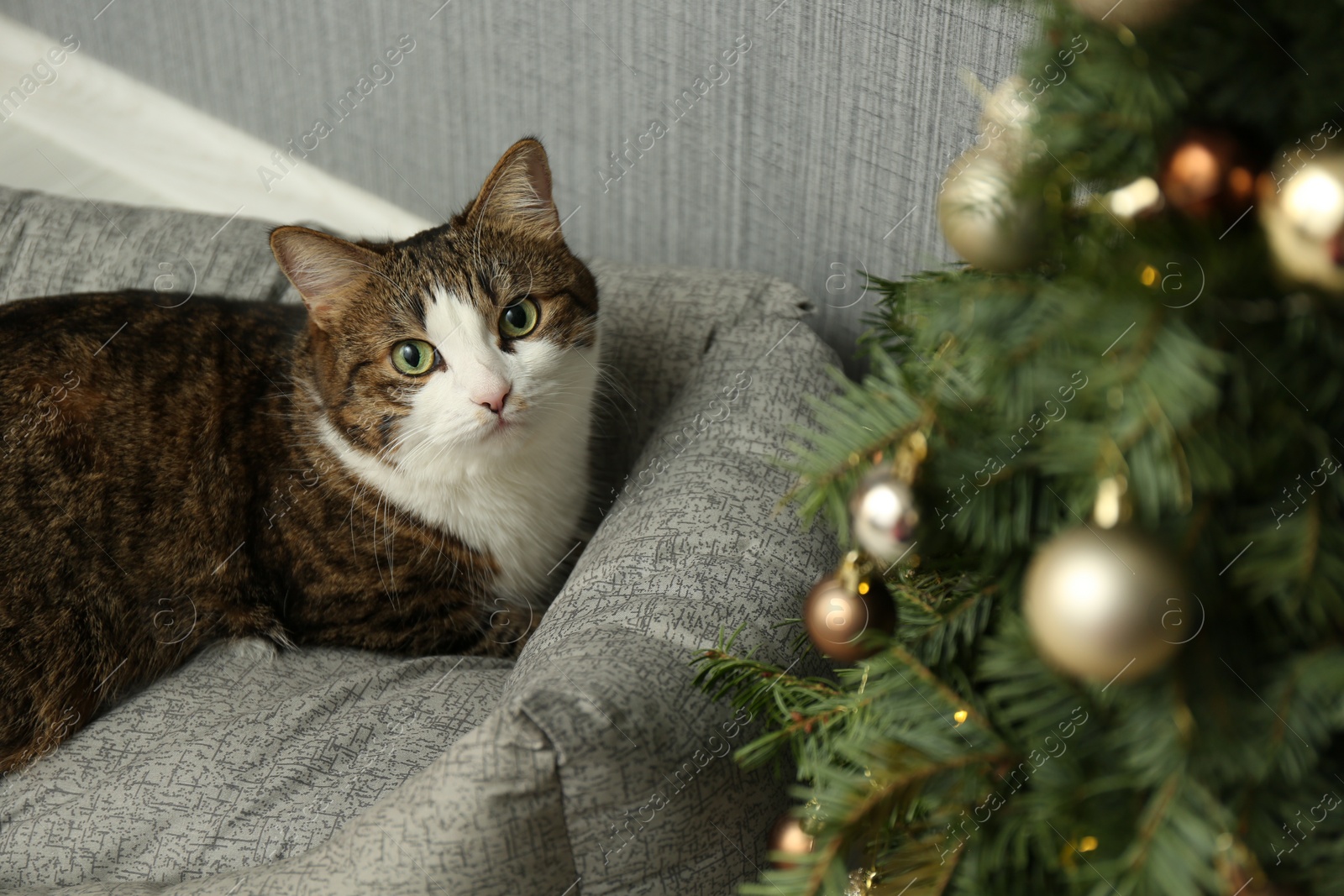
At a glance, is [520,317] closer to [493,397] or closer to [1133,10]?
[493,397]

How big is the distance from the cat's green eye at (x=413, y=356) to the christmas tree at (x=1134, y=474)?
0.70 m

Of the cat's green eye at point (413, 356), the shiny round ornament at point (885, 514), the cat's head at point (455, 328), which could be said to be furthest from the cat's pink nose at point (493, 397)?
the shiny round ornament at point (885, 514)

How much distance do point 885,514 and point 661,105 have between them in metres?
1.30

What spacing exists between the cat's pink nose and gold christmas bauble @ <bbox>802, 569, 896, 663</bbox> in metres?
0.59

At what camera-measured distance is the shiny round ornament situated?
63 cm

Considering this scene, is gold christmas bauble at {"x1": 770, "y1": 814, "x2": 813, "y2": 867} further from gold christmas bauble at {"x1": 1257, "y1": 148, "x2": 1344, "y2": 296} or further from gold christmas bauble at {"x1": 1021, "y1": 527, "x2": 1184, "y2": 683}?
gold christmas bauble at {"x1": 1257, "y1": 148, "x2": 1344, "y2": 296}

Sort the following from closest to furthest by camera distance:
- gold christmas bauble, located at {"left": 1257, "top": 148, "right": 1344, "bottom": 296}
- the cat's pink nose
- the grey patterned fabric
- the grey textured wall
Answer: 1. gold christmas bauble, located at {"left": 1257, "top": 148, "right": 1344, "bottom": 296}
2. the grey patterned fabric
3. the cat's pink nose
4. the grey textured wall

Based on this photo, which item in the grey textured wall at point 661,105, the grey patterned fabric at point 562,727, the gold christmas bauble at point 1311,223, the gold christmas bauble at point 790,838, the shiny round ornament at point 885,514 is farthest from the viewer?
the grey textured wall at point 661,105

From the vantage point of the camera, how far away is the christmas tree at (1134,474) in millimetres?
538

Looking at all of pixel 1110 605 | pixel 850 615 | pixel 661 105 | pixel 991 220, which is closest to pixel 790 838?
pixel 850 615

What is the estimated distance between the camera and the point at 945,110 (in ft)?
4.53

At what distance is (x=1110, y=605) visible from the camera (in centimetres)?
52

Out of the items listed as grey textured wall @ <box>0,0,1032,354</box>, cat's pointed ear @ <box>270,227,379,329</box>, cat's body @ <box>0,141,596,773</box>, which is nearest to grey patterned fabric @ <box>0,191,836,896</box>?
cat's body @ <box>0,141,596,773</box>

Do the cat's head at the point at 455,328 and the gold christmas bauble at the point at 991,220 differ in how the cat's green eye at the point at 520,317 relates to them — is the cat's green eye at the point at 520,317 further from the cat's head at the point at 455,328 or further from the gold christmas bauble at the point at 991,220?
the gold christmas bauble at the point at 991,220
